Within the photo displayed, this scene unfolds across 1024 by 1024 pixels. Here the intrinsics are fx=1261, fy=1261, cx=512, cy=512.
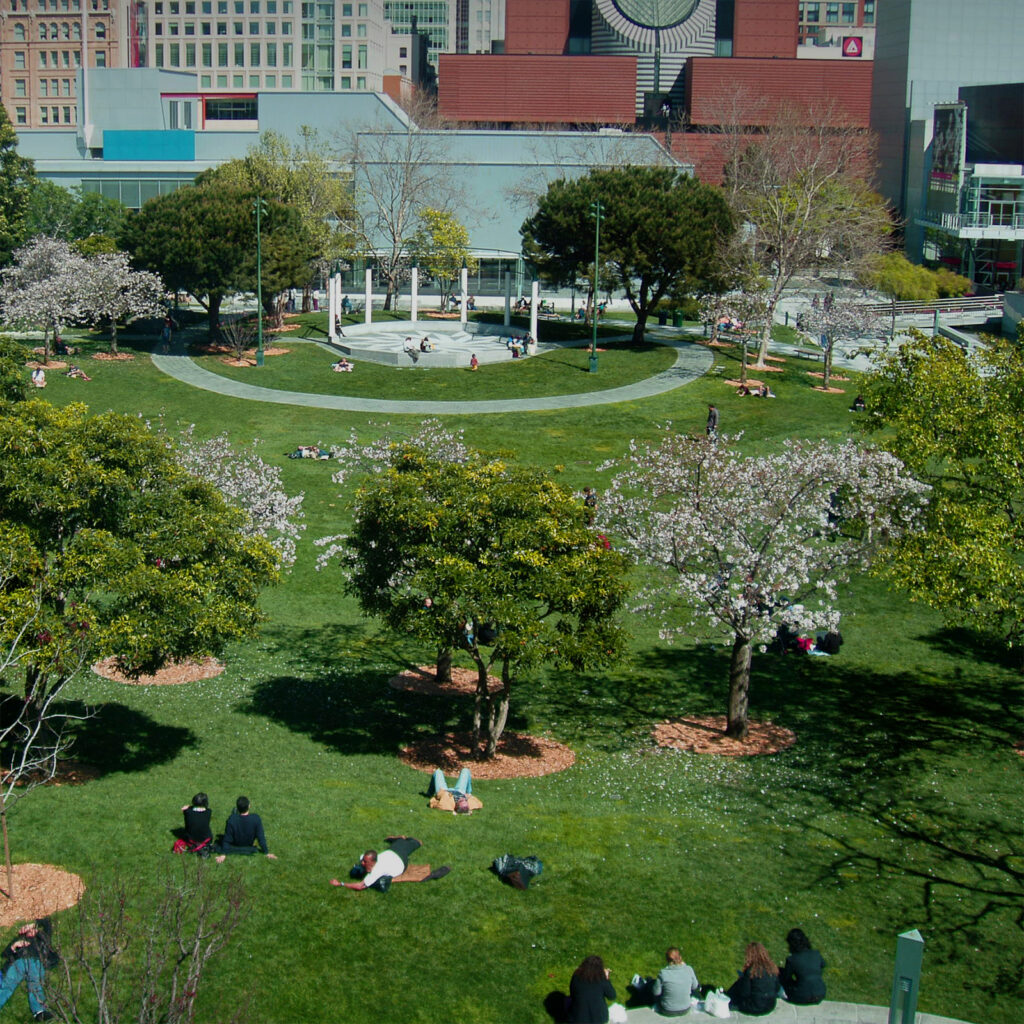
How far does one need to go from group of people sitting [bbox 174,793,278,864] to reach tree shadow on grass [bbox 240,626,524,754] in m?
5.07

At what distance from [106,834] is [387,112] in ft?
263

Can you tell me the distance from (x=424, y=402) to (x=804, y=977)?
3684 cm

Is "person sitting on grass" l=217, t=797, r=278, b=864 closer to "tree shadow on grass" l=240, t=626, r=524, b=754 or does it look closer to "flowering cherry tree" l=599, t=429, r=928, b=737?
"tree shadow on grass" l=240, t=626, r=524, b=754

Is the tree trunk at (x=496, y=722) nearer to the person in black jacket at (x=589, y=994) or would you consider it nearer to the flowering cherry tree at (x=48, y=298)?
the person in black jacket at (x=589, y=994)

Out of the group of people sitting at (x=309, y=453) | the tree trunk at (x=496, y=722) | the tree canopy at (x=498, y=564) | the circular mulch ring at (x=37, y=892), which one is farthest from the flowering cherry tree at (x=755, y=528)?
the group of people sitting at (x=309, y=453)

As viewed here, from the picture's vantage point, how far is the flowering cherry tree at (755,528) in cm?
2214

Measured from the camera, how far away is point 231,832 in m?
16.6

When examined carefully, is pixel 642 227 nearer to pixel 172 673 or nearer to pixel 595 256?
pixel 595 256

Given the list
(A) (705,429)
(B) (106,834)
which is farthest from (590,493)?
(B) (106,834)

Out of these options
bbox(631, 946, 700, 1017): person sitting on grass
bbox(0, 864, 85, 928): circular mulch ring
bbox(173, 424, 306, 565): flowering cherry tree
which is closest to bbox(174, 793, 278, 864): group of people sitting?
bbox(0, 864, 85, 928): circular mulch ring

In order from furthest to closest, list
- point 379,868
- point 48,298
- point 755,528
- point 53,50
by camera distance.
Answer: point 53,50, point 48,298, point 755,528, point 379,868

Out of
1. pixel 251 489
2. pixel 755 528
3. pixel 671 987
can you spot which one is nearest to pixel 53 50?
pixel 251 489

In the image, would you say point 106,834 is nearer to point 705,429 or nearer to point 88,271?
point 705,429

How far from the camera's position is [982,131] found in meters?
97.8
